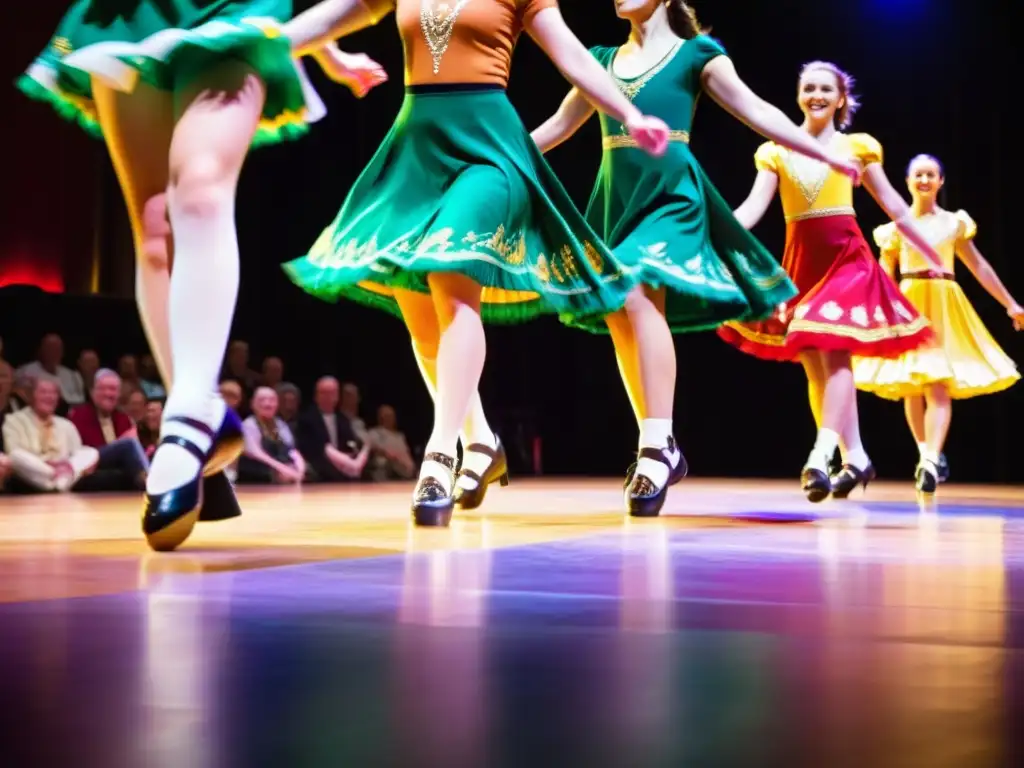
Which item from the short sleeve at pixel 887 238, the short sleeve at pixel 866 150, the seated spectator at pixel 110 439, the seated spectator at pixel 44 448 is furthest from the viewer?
the short sleeve at pixel 887 238

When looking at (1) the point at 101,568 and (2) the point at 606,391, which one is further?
(2) the point at 606,391

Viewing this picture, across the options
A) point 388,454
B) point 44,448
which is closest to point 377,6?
point 44,448

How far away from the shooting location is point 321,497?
14.3 feet

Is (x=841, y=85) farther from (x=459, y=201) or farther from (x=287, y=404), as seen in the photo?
(x=287, y=404)

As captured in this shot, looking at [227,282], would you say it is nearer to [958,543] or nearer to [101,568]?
[101,568]

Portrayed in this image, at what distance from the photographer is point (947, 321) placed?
543 centimetres

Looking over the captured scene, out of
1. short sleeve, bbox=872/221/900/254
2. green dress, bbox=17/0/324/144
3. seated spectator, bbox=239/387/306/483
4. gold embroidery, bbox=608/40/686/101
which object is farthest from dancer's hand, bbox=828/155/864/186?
seated spectator, bbox=239/387/306/483

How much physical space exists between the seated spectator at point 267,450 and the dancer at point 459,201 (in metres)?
3.04

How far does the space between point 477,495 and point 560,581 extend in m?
1.55

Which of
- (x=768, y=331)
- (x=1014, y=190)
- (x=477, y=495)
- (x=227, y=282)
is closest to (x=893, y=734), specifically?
(x=227, y=282)

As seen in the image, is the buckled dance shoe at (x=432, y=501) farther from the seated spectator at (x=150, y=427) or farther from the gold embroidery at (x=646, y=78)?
the seated spectator at (x=150, y=427)

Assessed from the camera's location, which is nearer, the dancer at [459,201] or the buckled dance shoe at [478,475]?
the dancer at [459,201]

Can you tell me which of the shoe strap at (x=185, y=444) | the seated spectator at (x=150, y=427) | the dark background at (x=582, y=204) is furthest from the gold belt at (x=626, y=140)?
the dark background at (x=582, y=204)

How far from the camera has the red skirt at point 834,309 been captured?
4.12 m
